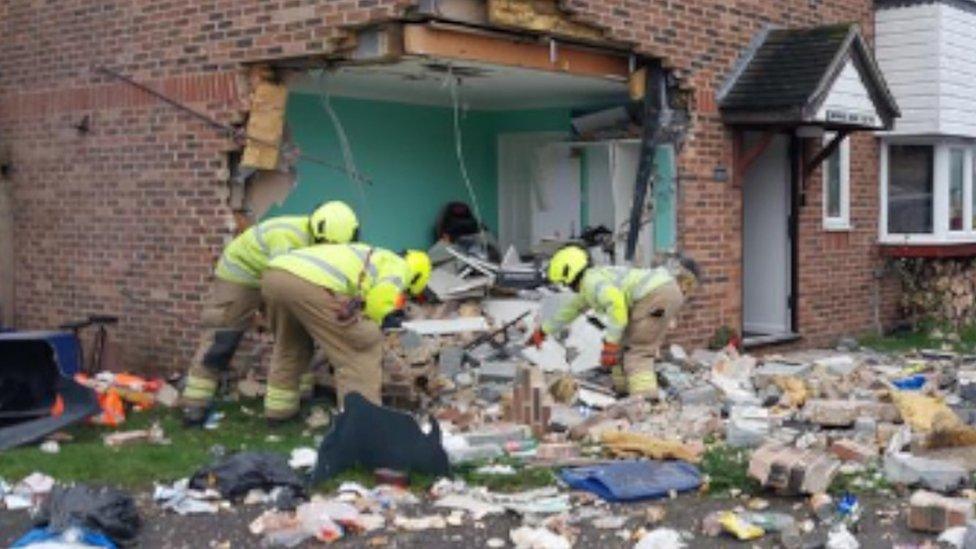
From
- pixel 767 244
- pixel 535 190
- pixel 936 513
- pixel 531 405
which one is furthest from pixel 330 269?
pixel 767 244

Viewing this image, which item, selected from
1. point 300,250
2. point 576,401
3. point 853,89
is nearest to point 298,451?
point 300,250

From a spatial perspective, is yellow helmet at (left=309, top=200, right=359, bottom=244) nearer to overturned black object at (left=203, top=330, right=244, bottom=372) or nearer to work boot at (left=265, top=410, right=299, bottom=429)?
overturned black object at (left=203, top=330, right=244, bottom=372)

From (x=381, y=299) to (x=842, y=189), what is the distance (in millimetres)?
7742

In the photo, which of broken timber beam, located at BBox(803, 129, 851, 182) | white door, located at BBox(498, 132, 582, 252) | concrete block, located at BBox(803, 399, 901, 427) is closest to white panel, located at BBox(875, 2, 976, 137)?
broken timber beam, located at BBox(803, 129, 851, 182)

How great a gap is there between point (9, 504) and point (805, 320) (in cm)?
934

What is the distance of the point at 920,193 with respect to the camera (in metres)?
15.9

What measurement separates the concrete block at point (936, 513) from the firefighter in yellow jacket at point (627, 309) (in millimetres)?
3667

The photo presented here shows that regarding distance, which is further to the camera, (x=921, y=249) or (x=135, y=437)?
(x=921, y=249)

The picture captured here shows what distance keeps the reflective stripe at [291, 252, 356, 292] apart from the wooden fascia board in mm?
2113

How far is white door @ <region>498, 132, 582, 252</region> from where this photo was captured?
1484cm

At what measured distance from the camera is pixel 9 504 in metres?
7.41

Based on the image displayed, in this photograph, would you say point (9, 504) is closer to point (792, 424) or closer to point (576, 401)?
point (576, 401)

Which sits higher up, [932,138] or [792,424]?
[932,138]

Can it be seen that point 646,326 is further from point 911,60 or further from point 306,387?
point 911,60
